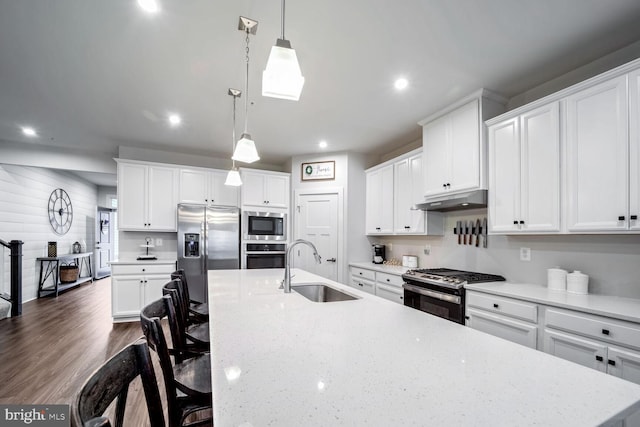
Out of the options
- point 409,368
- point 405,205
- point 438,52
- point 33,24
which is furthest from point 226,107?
point 409,368

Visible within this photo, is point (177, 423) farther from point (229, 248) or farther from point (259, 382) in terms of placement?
point (229, 248)

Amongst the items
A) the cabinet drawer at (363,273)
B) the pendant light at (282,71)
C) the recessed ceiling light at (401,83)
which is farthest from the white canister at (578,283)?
the pendant light at (282,71)

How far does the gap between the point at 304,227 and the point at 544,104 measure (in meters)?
3.50

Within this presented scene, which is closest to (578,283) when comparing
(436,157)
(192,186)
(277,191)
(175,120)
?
(436,157)

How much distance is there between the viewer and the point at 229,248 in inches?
179

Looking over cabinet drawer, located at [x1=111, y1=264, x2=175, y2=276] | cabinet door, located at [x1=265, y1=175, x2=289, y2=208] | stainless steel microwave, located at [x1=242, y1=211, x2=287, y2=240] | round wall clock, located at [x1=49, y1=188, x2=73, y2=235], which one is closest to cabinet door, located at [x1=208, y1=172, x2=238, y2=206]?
stainless steel microwave, located at [x1=242, y1=211, x2=287, y2=240]

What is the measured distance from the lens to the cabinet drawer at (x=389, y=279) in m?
3.48

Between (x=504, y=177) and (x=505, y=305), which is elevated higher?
(x=504, y=177)

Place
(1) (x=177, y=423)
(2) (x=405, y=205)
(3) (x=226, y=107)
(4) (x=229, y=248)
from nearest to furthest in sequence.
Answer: (1) (x=177, y=423) → (3) (x=226, y=107) → (2) (x=405, y=205) → (4) (x=229, y=248)

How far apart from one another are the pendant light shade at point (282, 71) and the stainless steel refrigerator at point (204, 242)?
352 centimetres

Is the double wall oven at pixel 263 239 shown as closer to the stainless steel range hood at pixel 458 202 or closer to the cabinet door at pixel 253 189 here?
the cabinet door at pixel 253 189

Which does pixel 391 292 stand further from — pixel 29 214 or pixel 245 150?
pixel 29 214

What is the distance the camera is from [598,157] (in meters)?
1.98

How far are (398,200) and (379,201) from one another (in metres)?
0.43
